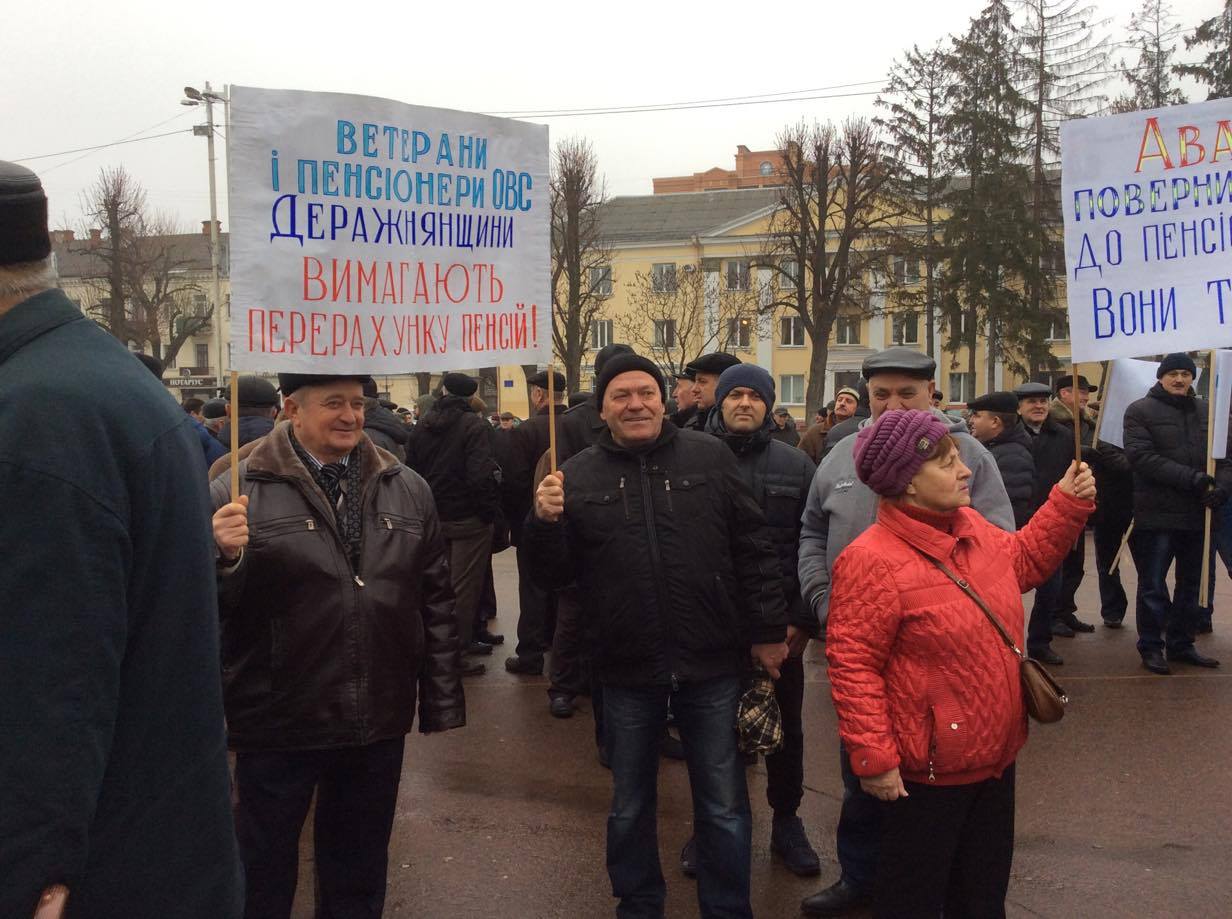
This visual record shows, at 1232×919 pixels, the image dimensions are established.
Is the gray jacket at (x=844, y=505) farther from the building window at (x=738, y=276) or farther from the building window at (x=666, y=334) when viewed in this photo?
the building window at (x=738, y=276)

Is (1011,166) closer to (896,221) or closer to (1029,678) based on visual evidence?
(896,221)

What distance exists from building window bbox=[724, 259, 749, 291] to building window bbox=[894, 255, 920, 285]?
7982 mm

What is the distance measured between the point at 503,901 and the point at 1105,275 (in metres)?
3.29

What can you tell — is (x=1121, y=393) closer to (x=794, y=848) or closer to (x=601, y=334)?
(x=794, y=848)

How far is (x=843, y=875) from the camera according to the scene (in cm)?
411

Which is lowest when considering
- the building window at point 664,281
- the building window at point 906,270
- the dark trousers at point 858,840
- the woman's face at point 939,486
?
the dark trousers at point 858,840

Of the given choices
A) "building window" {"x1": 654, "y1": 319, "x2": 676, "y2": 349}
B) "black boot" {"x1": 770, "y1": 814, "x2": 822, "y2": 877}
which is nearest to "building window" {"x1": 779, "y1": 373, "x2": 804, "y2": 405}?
"building window" {"x1": 654, "y1": 319, "x2": 676, "y2": 349}

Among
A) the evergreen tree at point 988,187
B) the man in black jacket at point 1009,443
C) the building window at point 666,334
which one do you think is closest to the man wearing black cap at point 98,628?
the man in black jacket at point 1009,443

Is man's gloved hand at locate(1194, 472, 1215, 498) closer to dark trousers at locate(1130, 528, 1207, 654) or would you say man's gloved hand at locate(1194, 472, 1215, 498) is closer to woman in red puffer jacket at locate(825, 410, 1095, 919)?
dark trousers at locate(1130, 528, 1207, 654)

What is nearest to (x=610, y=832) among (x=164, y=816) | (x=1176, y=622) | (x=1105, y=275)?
(x=164, y=816)

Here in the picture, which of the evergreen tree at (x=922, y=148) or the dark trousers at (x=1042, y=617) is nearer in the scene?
the dark trousers at (x=1042, y=617)

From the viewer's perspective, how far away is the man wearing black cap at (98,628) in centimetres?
169

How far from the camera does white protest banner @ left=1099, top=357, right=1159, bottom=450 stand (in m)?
8.07

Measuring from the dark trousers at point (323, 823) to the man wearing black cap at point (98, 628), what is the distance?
1.22 m
